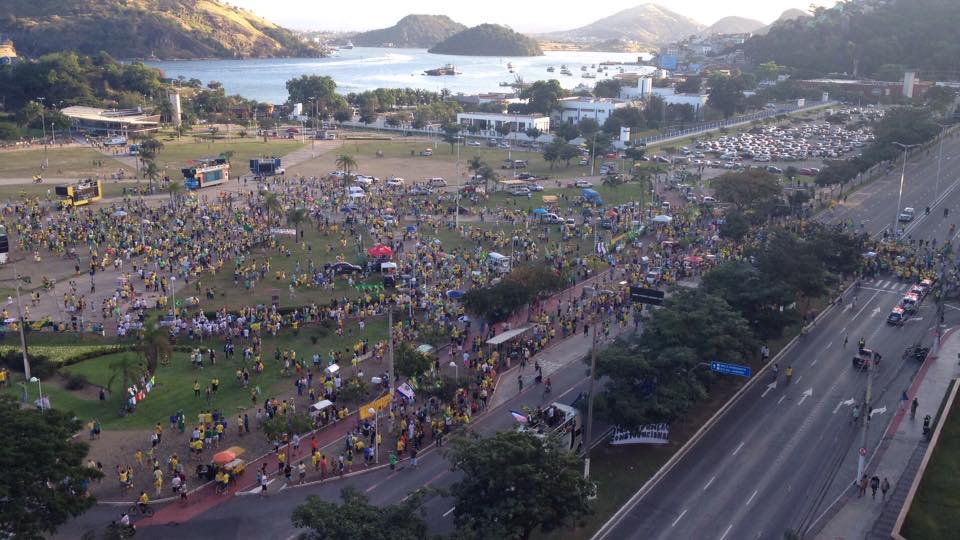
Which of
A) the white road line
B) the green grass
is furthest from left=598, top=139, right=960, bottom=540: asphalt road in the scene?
the green grass

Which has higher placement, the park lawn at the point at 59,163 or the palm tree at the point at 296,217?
the park lawn at the point at 59,163

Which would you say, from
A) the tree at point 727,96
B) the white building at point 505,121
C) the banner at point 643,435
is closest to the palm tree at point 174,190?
the banner at point 643,435

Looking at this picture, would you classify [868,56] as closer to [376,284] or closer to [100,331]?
[376,284]

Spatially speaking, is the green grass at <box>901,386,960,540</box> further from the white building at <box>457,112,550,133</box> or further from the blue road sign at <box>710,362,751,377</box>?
the white building at <box>457,112,550,133</box>

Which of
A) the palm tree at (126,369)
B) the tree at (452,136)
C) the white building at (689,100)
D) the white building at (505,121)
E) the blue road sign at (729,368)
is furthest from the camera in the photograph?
the white building at (689,100)

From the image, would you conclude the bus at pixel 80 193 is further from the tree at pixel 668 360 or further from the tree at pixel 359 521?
the tree at pixel 359 521
